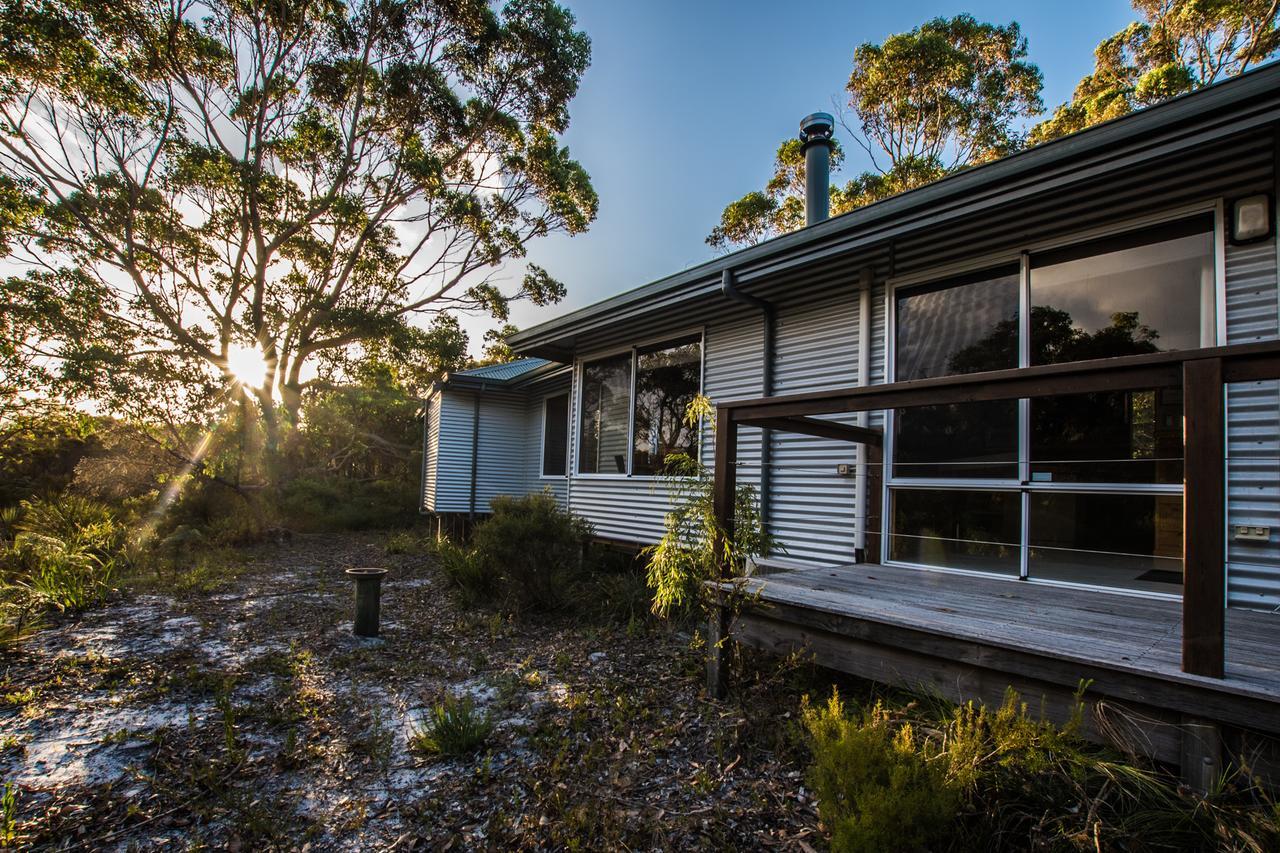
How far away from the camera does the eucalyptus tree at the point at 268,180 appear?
33.2ft

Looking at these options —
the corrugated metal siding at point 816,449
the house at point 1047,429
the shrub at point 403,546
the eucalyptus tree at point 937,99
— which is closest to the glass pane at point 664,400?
the house at point 1047,429

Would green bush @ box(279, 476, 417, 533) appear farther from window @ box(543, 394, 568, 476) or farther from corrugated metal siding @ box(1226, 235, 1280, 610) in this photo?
corrugated metal siding @ box(1226, 235, 1280, 610)

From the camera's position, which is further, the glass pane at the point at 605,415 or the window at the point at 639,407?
the glass pane at the point at 605,415

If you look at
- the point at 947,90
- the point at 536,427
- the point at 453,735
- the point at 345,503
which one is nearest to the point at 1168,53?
the point at 947,90

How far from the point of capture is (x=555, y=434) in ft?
33.8

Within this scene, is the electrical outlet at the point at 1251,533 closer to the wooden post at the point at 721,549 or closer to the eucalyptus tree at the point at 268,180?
the wooden post at the point at 721,549

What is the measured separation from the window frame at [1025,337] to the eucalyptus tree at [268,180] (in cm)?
1194

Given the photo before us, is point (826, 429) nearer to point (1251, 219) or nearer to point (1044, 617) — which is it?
point (1044, 617)

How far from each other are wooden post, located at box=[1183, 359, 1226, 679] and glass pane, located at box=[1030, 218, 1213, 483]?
1.59 metres

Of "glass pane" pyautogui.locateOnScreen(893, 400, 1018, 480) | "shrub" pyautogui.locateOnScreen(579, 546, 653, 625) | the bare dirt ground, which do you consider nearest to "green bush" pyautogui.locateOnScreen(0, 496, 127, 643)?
the bare dirt ground

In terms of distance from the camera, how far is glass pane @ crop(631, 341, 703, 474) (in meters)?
6.25

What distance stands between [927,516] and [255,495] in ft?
38.9

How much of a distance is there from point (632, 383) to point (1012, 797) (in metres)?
5.32

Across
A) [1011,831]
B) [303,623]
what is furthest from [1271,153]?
[303,623]
